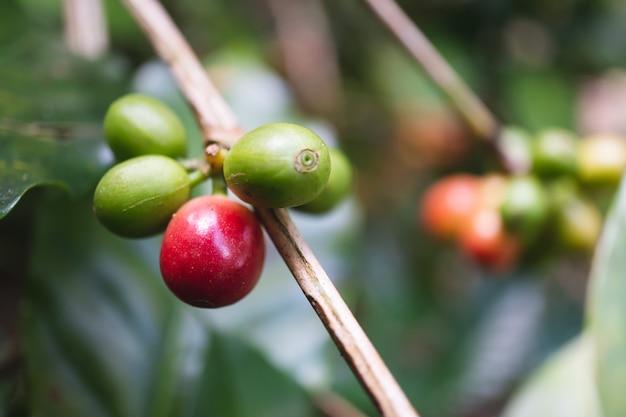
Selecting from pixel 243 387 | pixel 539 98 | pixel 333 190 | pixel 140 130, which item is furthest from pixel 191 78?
pixel 539 98

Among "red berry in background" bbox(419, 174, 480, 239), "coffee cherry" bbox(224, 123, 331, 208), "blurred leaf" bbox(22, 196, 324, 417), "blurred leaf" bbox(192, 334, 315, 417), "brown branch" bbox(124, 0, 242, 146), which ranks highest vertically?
"coffee cherry" bbox(224, 123, 331, 208)

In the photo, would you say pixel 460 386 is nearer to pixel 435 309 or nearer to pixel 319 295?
pixel 435 309

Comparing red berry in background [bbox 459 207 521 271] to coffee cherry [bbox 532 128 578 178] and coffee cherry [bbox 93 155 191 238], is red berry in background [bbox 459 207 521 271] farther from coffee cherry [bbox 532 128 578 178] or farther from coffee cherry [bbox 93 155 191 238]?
coffee cherry [bbox 93 155 191 238]

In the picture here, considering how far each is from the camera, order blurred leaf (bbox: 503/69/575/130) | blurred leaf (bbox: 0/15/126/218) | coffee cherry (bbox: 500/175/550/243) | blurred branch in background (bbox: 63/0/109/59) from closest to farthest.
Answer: blurred leaf (bbox: 0/15/126/218), coffee cherry (bbox: 500/175/550/243), blurred branch in background (bbox: 63/0/109/59), blurred leaf (bbox: 503/69/575/130)

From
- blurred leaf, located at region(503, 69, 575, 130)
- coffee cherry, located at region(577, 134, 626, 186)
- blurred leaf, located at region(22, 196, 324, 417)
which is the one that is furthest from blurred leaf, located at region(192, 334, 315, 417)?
blurred leaf, located at region(503, 69, 575, 130)

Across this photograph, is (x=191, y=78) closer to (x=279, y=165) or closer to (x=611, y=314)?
(x=279, y=165)

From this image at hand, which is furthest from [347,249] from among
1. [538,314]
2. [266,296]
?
[538,314]
